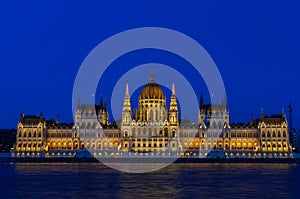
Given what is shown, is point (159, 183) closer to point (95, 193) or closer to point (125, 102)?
point (95, 193)

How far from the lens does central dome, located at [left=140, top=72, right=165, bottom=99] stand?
159 m

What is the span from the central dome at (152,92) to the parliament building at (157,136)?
4.55 metres

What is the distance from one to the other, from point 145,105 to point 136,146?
16192mm

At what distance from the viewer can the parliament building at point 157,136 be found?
144 meters

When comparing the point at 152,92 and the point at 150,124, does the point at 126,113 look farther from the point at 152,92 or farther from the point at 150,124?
the point at 152,92

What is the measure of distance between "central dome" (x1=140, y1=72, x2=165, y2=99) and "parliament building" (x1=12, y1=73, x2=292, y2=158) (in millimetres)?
4554

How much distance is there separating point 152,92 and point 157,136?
18260 millimetres

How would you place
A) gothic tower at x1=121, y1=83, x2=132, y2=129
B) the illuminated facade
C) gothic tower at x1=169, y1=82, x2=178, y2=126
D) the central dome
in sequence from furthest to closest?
the central dome → gothic tower at x1=121, y1=83, x2=132, y2=129 → gothic tower at x1=169, y1=82, x2=178, y2=126 → the illuminated facade

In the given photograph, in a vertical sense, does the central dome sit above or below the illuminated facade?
above

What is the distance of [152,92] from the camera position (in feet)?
525

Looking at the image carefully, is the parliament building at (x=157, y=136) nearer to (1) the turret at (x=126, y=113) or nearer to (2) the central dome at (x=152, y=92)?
(1) the turret at (x=126, y=113)

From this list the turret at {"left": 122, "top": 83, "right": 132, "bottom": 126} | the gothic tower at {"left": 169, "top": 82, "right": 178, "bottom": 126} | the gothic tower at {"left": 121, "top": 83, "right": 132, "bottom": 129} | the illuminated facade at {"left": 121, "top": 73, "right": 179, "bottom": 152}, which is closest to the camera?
the illuminated facade at {"left": 121, "top": 73, "right": 179, "bottom": 152}

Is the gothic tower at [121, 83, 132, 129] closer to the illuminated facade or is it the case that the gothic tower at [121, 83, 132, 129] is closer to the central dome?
the illuminated facade

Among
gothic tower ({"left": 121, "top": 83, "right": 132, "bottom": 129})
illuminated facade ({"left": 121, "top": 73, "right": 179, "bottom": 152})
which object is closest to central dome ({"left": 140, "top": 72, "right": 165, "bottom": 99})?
illuminated facade ({"left": 121, "top": 73, "right": 179, "bottom": 152})
